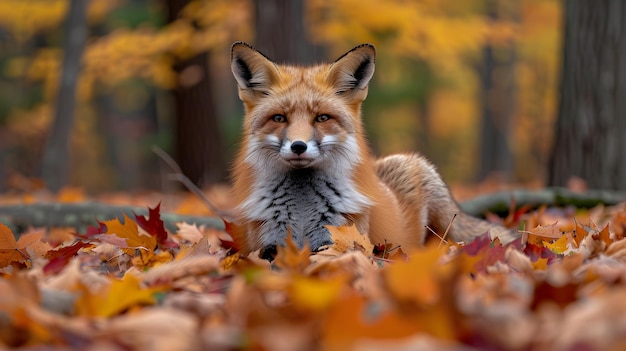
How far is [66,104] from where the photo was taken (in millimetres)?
10859

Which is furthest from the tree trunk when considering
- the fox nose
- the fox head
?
the fox nose

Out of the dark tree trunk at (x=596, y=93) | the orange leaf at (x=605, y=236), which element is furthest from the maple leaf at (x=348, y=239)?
the dark tree trunk at (x=596, y=93)

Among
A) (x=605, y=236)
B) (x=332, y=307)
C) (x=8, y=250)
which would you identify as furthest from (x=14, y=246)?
(x=605, y=236)

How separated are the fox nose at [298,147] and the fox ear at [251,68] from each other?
658mm

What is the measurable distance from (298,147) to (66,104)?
8113mm

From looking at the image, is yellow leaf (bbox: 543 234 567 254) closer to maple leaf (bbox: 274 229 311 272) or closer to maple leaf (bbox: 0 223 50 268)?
maple leaf (bbox: 274 229 311 272)

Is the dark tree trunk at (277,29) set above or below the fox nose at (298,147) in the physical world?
above

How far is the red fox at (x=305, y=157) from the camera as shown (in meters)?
4.16

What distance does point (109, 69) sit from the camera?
598 inches

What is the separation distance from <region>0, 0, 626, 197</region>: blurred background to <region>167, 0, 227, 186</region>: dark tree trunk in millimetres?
28

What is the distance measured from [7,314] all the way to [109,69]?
13831 mm

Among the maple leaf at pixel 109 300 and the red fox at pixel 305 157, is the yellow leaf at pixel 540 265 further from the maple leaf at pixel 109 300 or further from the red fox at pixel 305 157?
the maple leaf at pixel 109 300

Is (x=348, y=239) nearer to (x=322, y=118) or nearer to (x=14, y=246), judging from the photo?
(x=322, y=118)

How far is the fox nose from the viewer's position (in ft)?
12.9
